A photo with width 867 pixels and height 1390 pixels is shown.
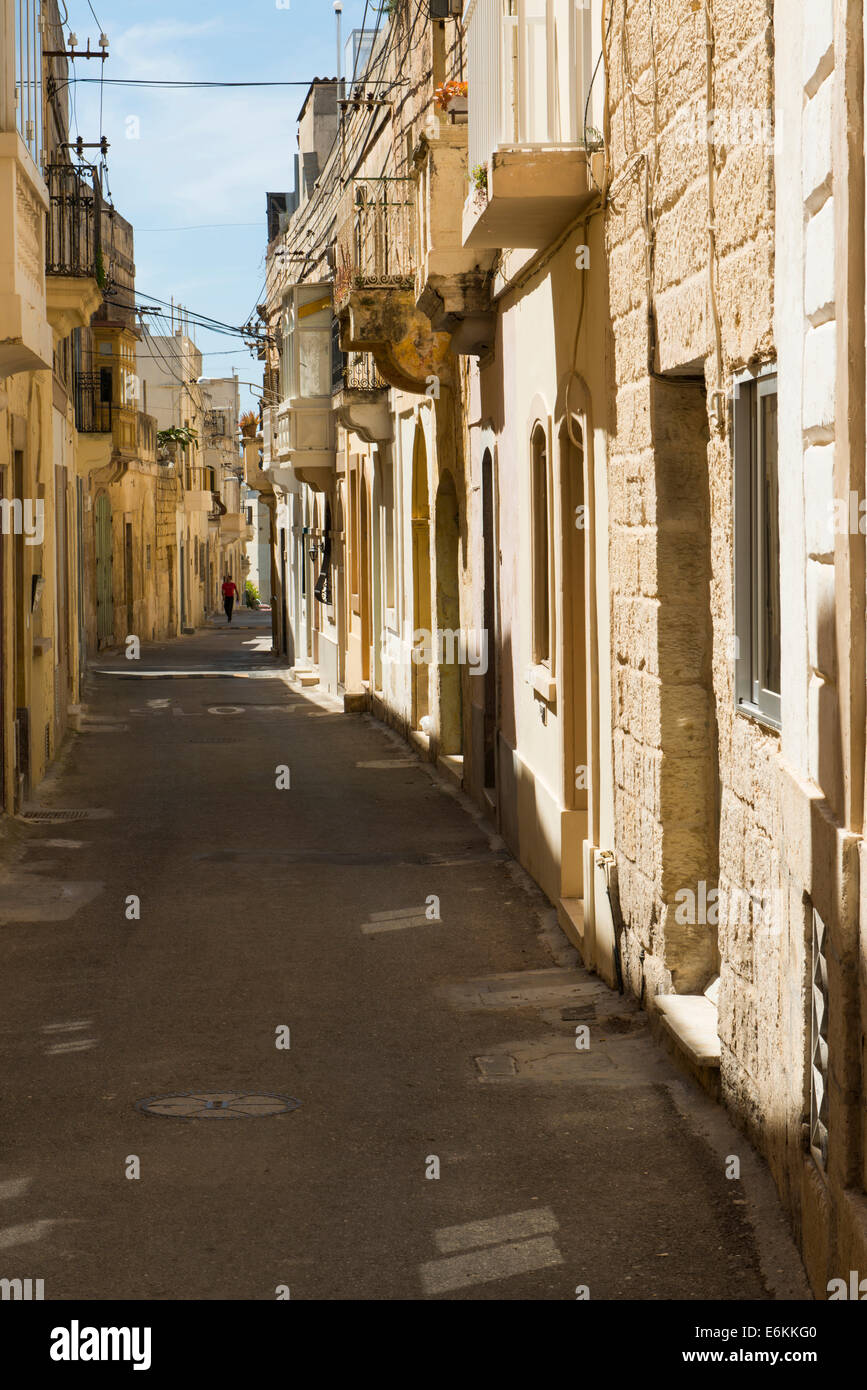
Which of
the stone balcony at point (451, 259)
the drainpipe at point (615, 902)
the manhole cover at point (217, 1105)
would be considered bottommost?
the manhole cover at point (217, 1105)

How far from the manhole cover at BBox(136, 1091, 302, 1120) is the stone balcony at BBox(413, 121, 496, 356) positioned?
309 inches

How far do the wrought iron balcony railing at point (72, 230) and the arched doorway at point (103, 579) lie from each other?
2509cm

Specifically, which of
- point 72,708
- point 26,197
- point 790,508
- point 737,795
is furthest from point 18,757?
point 790,508

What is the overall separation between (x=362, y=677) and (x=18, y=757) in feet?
34.0

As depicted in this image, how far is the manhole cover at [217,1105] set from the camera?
6.82 m

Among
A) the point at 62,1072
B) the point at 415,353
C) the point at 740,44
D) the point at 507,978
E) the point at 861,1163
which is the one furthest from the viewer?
the point at 415,353

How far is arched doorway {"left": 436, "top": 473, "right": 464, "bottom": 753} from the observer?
1719 centimetres

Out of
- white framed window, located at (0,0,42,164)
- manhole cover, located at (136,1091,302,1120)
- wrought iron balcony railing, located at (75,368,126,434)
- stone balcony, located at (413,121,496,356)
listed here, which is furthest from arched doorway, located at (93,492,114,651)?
manhole cover, located at (136,1091,302,1120)

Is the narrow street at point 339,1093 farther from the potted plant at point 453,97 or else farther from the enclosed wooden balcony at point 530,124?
the potted plant at point 453,97

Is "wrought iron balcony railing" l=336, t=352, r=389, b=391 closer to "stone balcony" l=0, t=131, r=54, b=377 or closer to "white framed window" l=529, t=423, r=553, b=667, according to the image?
"stone balcony" l=0, t=131, r=54, b=377

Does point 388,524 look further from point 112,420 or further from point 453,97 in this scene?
point 112,420

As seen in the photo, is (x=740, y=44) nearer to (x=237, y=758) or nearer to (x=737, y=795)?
(x=737, y=795)

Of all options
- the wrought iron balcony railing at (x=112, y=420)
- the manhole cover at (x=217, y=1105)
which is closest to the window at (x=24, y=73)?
the manhole cover at (x=217, y=1105)
